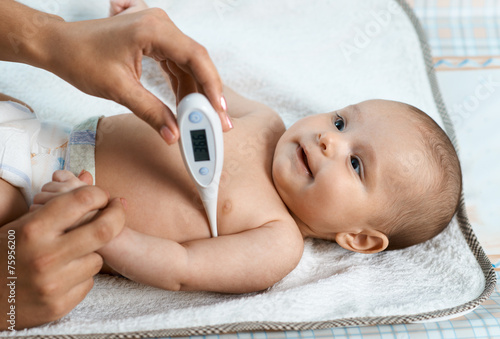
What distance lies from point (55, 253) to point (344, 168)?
0.76 m

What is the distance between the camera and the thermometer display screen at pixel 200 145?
1134 millimetres

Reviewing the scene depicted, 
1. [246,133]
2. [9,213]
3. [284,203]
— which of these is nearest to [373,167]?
[284,203]

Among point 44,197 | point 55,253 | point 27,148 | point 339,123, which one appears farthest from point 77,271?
point 339,123

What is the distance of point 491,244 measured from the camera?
1.68 m

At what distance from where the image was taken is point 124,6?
166cm

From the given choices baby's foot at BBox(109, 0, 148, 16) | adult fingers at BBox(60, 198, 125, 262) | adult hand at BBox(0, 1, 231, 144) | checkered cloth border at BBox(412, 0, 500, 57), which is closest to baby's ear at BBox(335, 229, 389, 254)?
adult hand at BBox(0, 1, 231, 144)

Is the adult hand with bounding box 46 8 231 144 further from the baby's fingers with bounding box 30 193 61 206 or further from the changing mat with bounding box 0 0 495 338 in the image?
the changing mat with bounding box 0 0 495 338

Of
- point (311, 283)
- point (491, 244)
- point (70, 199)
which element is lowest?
point (491, 244)

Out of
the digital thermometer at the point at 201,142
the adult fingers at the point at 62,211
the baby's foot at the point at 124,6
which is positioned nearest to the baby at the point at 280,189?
the digital thermometer at the point at 201,142

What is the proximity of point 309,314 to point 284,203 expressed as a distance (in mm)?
332

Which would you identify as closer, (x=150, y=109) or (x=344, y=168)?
(x=150, y=109)

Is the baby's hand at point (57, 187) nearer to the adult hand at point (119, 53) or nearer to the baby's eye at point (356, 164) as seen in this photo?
the adult hand at point (119, 53)

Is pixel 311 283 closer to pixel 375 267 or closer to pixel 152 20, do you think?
pixel 375 267

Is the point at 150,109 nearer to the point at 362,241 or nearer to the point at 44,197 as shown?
the point at 44,197
